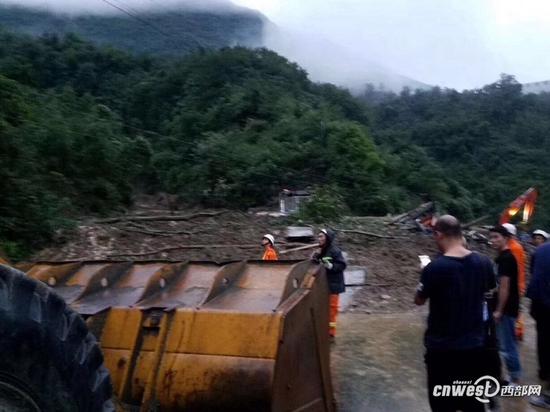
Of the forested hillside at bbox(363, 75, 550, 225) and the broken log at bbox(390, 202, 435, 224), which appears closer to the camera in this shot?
the broken log at bbox(390, 202, 435, 224)

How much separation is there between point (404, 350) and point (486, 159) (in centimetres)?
4286

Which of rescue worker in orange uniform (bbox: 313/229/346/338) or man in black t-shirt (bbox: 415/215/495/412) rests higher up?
man in black t-shirt (bbox: 415/215/495/412)

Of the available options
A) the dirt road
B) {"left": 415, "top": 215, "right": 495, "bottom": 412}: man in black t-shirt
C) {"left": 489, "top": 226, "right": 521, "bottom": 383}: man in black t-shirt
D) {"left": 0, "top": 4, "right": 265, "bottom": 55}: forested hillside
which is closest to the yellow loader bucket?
{"left": 415, "top": 215, "right": 495, "bottom": 412}: man in black t-shirt

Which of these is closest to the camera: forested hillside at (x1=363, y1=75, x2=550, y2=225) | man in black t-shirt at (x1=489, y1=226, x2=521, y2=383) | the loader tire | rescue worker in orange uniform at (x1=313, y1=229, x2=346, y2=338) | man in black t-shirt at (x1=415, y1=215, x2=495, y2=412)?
the loader tire

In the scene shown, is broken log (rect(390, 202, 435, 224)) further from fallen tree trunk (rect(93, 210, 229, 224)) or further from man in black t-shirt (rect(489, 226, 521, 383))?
man in black t-shirt (rect(489, 226, 521, 383))

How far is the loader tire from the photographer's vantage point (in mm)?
2367

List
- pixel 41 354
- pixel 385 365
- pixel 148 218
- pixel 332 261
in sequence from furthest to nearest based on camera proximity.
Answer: pixel 148 218 < pixel 332 261 < pixel 385 365 < pixel 41 354

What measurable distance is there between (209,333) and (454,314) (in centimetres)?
155

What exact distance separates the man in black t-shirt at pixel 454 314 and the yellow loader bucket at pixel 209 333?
0.78 m

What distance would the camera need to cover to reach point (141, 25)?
8281 centimetres

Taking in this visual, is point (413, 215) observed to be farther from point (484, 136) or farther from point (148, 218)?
point (484, 136)

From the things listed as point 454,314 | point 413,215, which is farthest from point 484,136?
point 454,314

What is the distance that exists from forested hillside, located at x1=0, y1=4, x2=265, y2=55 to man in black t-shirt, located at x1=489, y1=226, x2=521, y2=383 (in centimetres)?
6707

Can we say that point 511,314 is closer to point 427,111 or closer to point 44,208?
point 44,208
